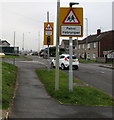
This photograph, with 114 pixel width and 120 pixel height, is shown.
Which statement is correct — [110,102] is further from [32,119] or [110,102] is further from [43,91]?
[32,119]

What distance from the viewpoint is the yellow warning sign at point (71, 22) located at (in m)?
9.85

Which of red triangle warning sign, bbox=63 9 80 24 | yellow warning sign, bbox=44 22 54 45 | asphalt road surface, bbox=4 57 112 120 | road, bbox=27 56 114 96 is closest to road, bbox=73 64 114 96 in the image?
road, bbox=27 56 114 96

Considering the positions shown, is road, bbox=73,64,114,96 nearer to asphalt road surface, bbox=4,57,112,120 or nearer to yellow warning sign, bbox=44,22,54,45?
yellow warning sign, bbox=44,22,54,45

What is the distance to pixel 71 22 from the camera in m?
9.89

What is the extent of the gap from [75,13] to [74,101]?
3.52m

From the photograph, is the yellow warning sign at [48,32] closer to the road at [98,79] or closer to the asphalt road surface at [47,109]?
the road at [98,79]

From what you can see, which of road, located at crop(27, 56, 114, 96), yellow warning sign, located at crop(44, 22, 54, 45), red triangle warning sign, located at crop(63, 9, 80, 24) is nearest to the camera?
red triangle warning sign, located at crop(63, 9, 80, 24)

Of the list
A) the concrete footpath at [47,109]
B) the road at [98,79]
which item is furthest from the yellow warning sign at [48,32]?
the concrete footpath at [47,109]

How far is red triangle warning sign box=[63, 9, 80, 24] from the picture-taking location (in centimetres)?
984

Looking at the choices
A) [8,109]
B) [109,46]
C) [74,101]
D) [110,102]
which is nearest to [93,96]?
[110,102]

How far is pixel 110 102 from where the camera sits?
30.0 ft

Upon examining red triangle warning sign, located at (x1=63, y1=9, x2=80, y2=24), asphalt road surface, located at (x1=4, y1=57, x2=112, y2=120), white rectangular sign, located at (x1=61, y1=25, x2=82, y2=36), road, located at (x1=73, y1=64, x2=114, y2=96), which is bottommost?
road, located at (x1=73, y1=64, x2=114, y2=96)

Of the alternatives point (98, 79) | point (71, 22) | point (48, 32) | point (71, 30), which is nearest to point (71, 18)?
point (71, 22)

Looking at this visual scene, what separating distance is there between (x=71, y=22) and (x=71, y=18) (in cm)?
16
